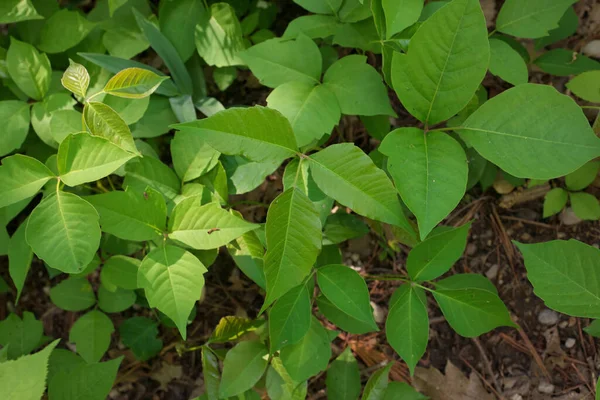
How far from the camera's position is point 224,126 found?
1.19 m

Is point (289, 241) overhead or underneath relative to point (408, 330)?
overhead

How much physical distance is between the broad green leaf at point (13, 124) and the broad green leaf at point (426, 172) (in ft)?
4.13

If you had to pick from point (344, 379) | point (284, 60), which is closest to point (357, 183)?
point (284, 60)

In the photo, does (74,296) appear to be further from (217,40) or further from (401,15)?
(401,15)

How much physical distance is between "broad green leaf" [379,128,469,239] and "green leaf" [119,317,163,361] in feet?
4.38

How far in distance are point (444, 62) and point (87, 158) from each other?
96cm

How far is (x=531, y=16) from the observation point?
1.60 m

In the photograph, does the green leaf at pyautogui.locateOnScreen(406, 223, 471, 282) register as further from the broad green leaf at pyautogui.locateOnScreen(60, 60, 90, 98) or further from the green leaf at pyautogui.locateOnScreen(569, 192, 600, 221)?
the broad green leaf at pyautogui.locateOnScreen(60, 60, 90, 98)

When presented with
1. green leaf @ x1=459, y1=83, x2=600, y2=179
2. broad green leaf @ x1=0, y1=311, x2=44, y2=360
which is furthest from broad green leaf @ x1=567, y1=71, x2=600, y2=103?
broad green leaf @ x1=0, y1=311, x2=44, y2=360

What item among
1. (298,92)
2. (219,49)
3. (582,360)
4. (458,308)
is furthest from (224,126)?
(582,360)

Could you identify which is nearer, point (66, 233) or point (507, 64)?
point (66, 233)

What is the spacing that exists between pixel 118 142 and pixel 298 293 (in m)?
0.68

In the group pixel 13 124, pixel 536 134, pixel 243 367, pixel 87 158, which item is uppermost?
pixel 536 134

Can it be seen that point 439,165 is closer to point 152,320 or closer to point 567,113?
point 567,113
